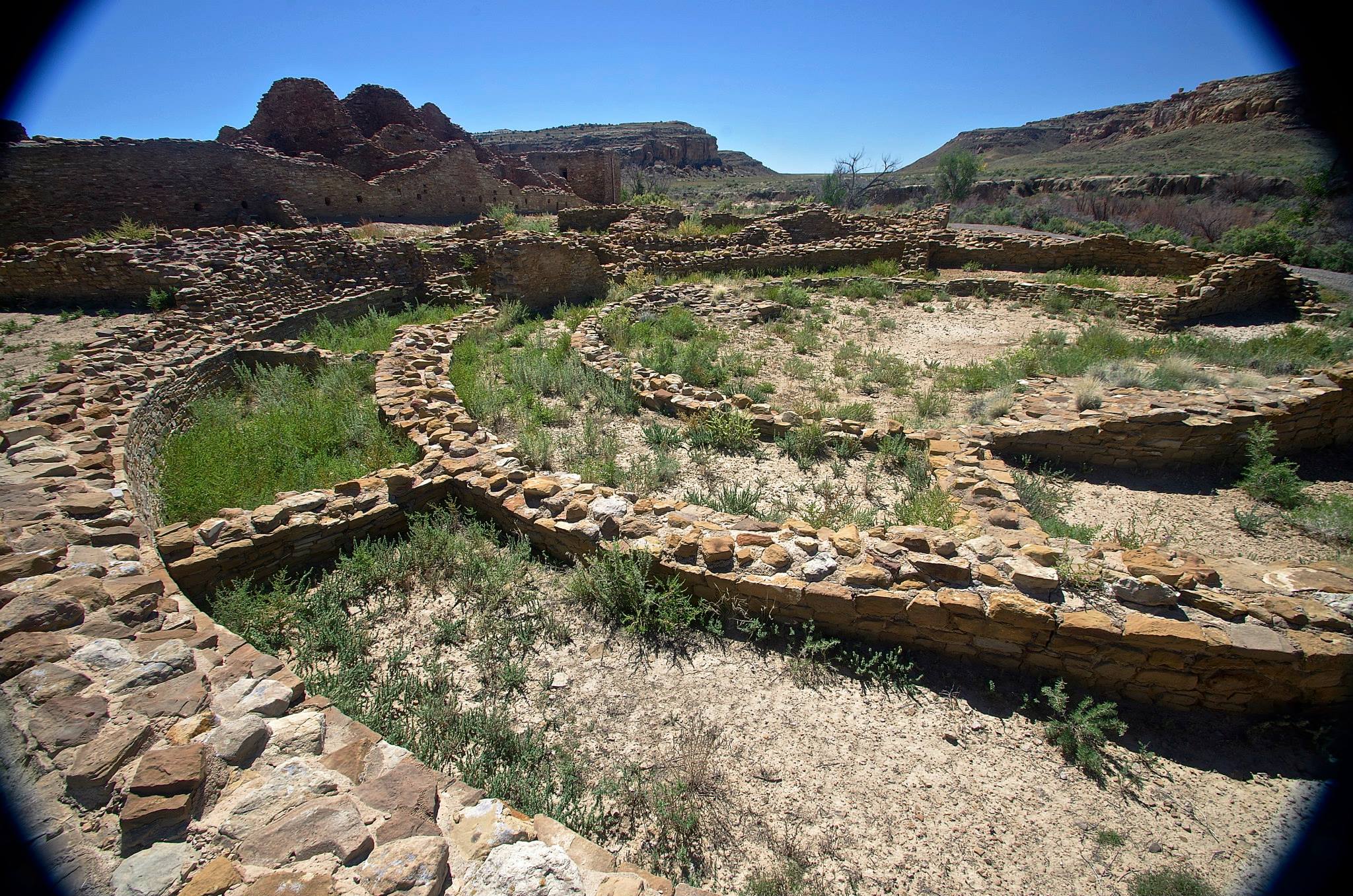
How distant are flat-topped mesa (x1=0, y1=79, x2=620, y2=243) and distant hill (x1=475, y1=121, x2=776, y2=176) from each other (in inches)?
1351

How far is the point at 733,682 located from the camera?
3492mm

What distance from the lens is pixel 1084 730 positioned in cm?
306

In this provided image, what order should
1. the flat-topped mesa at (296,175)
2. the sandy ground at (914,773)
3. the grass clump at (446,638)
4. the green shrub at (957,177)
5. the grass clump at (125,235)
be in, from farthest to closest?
the green shrub at (957,177) → the flat-topped mesa at (296,175) → the grass clump at (125,235) → the grass clump at (446,638) → the sandy ground at (914,773)

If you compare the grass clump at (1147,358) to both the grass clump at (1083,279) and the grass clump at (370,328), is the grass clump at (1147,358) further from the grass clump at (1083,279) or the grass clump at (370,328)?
the grass clump at (370,328)

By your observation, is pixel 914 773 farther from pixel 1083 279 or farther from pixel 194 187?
pixel 194 187

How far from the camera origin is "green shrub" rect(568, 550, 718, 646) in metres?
3.86

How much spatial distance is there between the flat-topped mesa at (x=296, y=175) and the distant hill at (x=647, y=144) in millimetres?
34316

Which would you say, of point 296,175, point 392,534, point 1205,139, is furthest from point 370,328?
point 1205,139

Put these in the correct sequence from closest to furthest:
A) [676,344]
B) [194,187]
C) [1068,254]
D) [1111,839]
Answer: [1111,839], [676,344], [194,187], [1068,254]

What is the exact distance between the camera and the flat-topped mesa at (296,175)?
526 inches

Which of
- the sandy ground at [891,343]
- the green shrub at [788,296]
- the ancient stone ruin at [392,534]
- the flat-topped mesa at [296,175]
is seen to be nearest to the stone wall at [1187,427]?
the ancient stone ruin at [392,534]

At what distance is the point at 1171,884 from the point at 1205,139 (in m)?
52.3

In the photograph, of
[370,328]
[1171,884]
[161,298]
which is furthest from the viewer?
[370,328]

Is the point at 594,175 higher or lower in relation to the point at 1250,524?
higher
